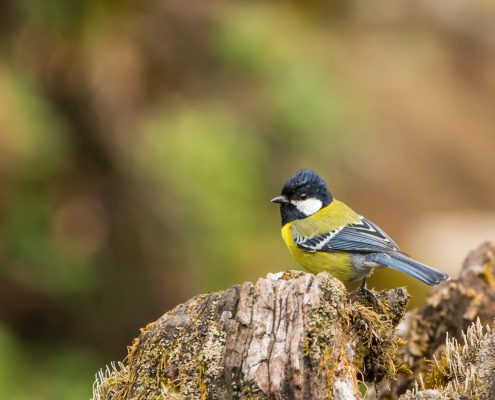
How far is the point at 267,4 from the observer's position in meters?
9.98

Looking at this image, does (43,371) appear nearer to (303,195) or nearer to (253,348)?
(303,195)

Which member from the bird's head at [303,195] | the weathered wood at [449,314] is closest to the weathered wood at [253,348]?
the weathered wood at [449,314]

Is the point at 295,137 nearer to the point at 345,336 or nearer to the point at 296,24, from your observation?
the point at 296,24

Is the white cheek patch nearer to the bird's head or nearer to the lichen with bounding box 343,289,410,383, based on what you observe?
the bird's head

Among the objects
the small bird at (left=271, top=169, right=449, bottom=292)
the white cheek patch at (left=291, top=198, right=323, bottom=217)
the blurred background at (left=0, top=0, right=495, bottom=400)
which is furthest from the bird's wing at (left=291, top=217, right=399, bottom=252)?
the blurred background at (left=0, top=0, right=495, bottom=400)

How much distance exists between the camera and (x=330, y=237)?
444cm

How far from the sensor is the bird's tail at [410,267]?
3846mm

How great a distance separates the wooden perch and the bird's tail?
57 cm

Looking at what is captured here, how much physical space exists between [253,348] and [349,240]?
1704mm

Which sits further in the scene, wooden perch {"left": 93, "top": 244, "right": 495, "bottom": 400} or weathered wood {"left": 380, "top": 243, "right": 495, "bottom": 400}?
weathered wood {"left": 380, "top": 243, "right": 495, "bottom": 400}

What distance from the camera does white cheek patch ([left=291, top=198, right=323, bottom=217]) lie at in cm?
471

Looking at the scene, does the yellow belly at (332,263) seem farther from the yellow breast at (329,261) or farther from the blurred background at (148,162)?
the blurred background at (148,162)

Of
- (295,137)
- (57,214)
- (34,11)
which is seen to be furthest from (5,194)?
(295,137)

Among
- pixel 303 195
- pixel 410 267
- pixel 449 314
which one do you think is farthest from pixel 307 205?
pixel 449 314
